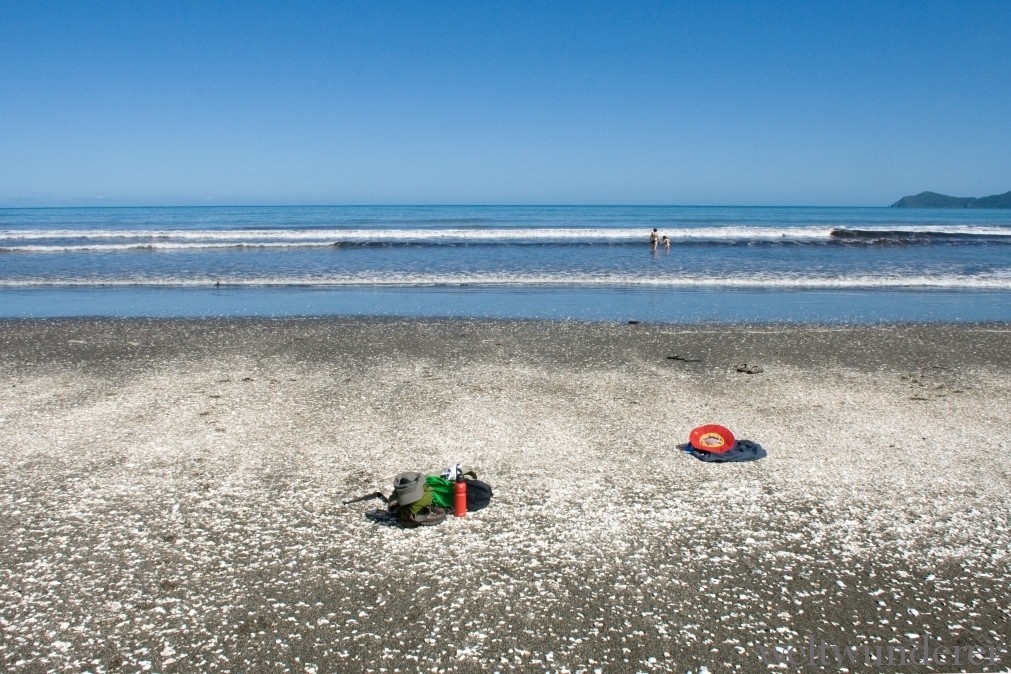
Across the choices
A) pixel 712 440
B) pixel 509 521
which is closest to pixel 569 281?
pixel 712 440

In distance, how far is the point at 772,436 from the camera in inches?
281

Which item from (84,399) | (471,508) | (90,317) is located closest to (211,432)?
(84,399)

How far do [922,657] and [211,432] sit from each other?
6.33m

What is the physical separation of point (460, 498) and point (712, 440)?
266cm

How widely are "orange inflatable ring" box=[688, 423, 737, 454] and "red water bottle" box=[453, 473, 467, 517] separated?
246 cm

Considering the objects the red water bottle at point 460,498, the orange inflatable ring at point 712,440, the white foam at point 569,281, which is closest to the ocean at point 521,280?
the white foam at point 569,281

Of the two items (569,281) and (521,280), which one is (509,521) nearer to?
(569,281)

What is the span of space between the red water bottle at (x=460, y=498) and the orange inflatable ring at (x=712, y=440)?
96.7 inches

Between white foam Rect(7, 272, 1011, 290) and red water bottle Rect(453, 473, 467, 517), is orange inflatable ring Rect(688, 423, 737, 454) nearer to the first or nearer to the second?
red water bottle Rect(453, 473, 467, 517)

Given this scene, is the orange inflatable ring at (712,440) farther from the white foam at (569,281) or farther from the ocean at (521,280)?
the white foam at (569,281)

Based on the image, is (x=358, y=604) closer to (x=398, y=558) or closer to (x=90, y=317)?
(x=398, y=558)

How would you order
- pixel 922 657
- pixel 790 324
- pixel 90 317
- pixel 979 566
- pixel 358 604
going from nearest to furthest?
pixel 922 657
pixel 358 604
pixel 979 566
pixel 790 324
pixel 90 317

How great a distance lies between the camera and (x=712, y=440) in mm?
6555

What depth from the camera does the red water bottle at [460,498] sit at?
520 centimetres
